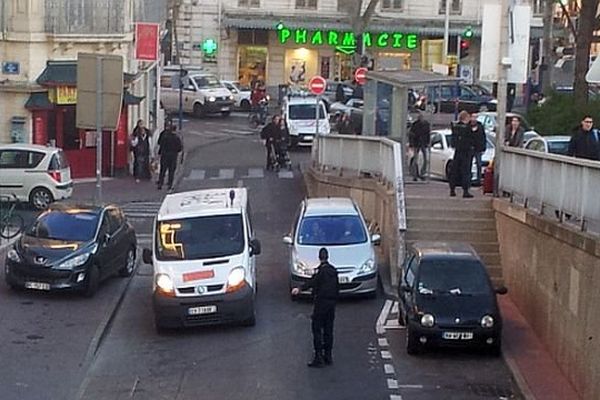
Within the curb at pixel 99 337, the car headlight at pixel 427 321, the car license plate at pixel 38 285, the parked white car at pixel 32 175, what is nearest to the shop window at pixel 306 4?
the parked white car at pixel 32 175

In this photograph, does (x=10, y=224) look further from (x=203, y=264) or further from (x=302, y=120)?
(x=302, y=120)

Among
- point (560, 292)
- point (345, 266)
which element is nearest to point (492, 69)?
point (345, 266)

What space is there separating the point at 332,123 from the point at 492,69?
25406 millimetres

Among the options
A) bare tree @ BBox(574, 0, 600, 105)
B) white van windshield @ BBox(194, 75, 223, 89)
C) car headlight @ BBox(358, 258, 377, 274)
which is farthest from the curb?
white van windshield @ BBox(194, 75, 223, 89)

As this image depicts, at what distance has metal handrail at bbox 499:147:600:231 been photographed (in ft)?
61.4

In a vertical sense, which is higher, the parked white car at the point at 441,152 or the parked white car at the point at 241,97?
the parked white car at the point at 441,152

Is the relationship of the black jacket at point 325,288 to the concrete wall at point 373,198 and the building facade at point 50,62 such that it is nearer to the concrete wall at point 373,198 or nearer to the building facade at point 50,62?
the concrete wall at point 373,198

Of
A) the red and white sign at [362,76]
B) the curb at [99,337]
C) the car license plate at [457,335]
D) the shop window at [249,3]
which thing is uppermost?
the shop window at [249,3]

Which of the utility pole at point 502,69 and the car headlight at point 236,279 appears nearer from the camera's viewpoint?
the car headlight at point 236,279

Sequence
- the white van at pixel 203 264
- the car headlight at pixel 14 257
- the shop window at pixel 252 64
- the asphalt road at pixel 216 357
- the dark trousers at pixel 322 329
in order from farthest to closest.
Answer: the shop window at pixel 252 64 < the car headlight at pixel 14 257 < the white van at pixel 203 264 < the dark trousers at pixel 322 329 < the asphalt road at pixel 216 357

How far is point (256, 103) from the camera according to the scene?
196ft

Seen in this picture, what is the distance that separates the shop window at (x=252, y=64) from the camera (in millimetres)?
74250

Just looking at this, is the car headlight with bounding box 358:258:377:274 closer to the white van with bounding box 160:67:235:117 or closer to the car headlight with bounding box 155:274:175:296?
the car headlight with bounding box 155:274:175:296

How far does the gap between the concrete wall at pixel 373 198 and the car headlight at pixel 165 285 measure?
5147 millimetres
